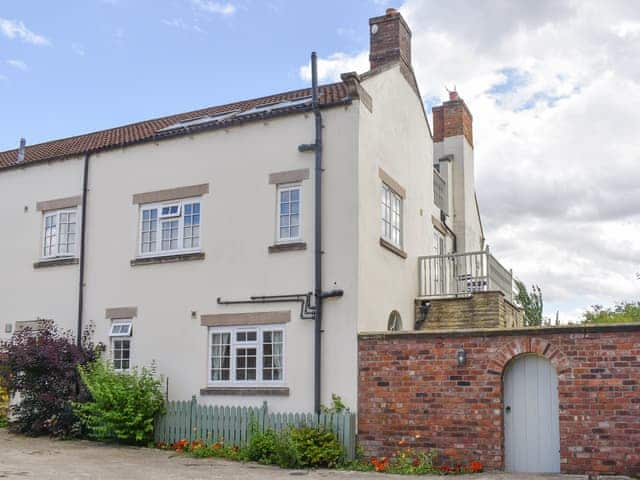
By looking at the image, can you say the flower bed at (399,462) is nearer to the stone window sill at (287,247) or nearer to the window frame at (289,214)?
the stone window sill at (287,247)

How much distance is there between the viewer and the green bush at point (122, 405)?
16094mm

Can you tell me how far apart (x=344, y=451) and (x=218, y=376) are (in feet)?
11.8

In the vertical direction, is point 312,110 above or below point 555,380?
above

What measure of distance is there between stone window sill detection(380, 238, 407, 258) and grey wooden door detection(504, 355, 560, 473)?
4.21 meters

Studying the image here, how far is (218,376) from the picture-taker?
16594 millimetres

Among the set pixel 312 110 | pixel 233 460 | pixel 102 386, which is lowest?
pixel 233 460

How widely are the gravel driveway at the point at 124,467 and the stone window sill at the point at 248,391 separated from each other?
5.14ft

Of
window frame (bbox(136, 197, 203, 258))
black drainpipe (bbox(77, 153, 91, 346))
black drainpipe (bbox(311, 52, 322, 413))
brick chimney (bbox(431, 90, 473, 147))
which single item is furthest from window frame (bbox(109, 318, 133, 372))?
brick chimney (bbox(431, 90, 473, 147))

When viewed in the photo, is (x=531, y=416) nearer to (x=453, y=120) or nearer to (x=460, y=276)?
(x=460, y=276)

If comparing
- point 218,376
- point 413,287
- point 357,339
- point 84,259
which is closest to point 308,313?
point 357,339

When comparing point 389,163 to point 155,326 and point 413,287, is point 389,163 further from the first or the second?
point 155,326

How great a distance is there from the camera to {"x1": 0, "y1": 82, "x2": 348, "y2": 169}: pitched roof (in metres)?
17.2

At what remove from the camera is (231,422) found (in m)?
15.7

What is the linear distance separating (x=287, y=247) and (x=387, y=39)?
22.3ft
